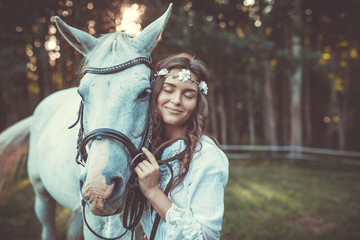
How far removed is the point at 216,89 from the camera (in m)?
16.9

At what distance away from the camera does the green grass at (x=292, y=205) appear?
4.11m

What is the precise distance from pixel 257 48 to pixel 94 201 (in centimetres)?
828

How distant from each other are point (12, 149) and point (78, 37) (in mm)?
2710

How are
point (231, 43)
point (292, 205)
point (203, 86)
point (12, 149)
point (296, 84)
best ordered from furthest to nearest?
point (296, 84) < point (231, 43) < point (292, 205) < point (12, 149) < point (203, 86)

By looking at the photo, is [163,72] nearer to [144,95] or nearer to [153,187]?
[144,95]

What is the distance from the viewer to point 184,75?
1.44 metres

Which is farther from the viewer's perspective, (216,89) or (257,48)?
(216,89)

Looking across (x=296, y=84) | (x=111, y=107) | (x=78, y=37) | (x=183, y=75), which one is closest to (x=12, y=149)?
(x=78, y=37)

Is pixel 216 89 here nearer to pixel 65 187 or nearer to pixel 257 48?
pixel 257 48

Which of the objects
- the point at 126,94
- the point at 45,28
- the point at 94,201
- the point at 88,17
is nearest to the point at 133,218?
the point at 94,201

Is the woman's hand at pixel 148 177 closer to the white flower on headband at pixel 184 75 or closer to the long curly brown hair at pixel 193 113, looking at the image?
the long curly brown hair at pixel 193 113

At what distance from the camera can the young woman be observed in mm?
1222

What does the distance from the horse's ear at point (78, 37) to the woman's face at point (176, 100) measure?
0.59 metres

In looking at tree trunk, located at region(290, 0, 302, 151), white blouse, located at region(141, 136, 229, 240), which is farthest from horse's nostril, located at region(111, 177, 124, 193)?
tree trunk, located at region(290, 0, 302, 151)
